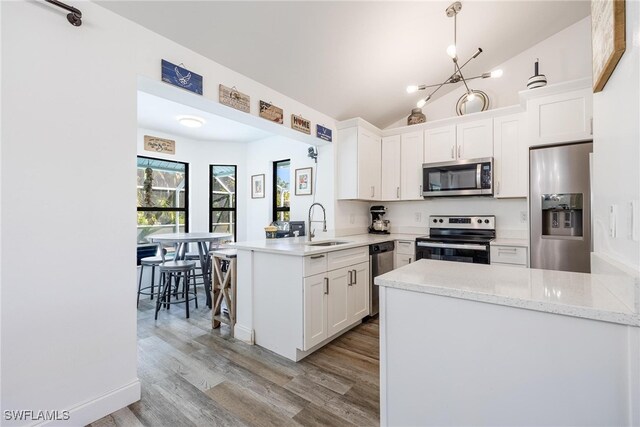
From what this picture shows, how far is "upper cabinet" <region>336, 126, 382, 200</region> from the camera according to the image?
11.6 ft

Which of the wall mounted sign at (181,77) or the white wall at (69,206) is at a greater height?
the wall mounted sign at (181,77)

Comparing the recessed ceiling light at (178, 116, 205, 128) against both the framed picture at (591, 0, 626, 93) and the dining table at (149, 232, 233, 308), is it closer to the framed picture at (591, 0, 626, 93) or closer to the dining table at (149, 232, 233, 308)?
the dining table at (149, 232, 233, 308)

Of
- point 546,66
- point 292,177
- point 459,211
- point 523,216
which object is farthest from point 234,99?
point 546,66

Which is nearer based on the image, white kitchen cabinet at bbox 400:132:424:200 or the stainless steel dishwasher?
the stainless steel dishwasher

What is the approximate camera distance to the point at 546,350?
2.99ft

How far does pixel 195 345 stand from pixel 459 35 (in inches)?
157

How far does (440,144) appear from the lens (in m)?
3.56

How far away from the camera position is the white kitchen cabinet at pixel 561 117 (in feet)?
8.05

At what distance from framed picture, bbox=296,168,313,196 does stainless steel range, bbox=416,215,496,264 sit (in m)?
1.62

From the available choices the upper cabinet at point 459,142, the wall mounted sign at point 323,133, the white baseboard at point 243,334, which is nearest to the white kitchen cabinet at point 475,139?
the upper cabinet at point 459,142

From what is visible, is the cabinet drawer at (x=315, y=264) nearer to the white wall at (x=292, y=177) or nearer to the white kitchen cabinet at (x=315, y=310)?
the white kitchen cabinet at (x=315, y=310)

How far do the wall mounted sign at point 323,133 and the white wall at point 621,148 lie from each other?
251 cm

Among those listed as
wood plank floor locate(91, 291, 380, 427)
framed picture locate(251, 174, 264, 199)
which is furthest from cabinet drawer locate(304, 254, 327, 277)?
framed picture locate(251, 174, 264, 199)

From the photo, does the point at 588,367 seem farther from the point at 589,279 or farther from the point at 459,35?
the point at 459,35
